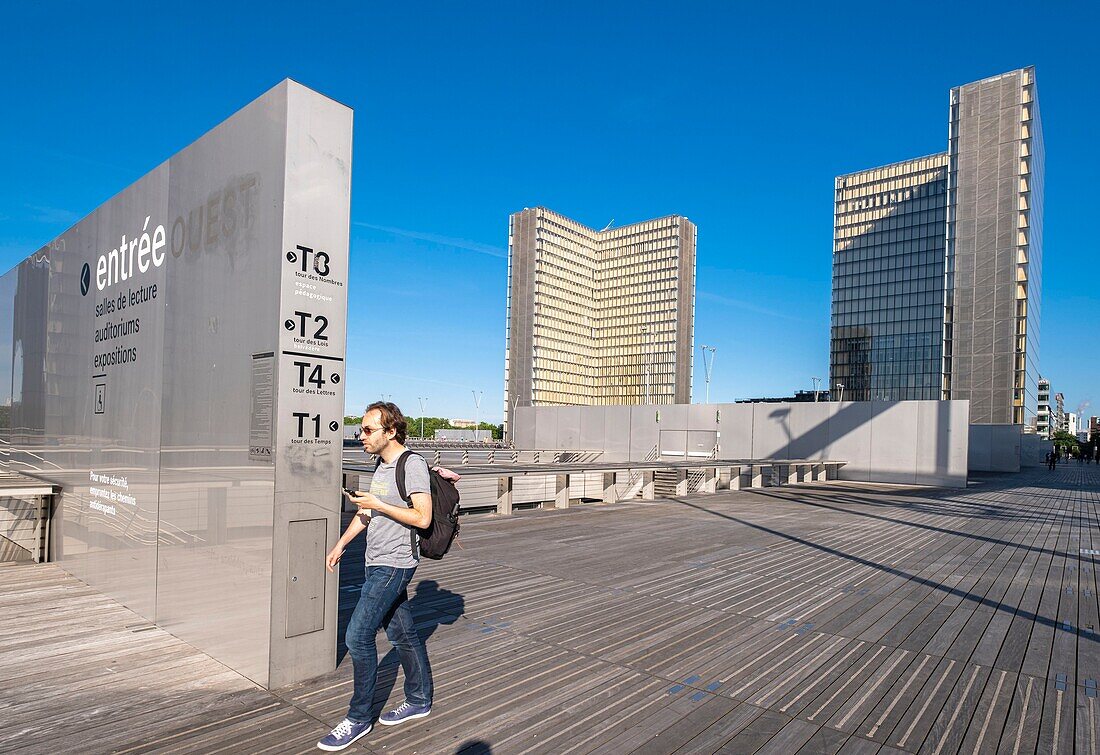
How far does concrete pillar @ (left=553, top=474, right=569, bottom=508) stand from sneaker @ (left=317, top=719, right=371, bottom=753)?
11863 mm

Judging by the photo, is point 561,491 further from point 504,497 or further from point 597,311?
point 597,311

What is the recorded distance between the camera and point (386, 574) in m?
3.51

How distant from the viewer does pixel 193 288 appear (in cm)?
495

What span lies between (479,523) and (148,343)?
24.0ft

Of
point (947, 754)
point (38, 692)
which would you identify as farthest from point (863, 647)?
point (38, 692)

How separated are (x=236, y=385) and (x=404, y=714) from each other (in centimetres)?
237

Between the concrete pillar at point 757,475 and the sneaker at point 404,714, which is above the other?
the sneaker at point 404,714

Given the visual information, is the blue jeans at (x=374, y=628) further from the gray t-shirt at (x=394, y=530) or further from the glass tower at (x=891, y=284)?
the glass tower at (x=891, y=284)

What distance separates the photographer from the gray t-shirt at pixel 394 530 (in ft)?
11.5

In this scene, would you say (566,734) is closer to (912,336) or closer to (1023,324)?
(1023,324)

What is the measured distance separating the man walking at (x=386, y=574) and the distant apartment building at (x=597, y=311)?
108 m

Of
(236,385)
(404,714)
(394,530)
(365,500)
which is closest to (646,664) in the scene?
(404,714)

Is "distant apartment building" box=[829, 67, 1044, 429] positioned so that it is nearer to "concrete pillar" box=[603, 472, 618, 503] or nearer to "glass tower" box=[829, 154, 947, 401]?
"glass tower" box=[829, 154, 947, 401]

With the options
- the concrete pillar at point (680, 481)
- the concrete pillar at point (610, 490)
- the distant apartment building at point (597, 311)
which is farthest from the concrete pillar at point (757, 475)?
the distant apartment building at point (597, 311)
